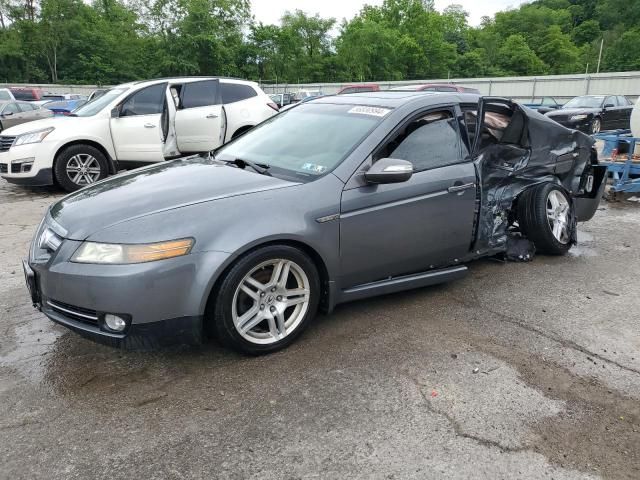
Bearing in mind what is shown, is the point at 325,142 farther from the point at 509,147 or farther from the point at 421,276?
the point at 509,147

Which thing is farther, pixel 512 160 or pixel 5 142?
pixel 5 142

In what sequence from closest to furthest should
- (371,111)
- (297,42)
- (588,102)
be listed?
(371,111) → (588,102) → (297,42)

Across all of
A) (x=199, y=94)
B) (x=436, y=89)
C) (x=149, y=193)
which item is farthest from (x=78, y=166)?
(x=436, y=89)

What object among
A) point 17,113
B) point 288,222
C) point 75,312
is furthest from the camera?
point 17,113

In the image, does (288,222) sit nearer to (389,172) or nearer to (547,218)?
(389,172)

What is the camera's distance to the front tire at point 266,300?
297cm

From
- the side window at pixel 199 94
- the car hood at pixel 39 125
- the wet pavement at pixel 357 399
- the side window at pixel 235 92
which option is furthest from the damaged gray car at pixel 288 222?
the side window at pixel 235 92

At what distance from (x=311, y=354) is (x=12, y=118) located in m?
16.9

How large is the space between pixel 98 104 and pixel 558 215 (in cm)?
731

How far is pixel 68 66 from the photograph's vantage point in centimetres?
5659

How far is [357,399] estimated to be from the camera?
2785mm

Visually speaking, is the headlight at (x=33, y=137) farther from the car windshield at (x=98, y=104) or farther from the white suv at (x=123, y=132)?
the car windshield at (x=98, y=104)

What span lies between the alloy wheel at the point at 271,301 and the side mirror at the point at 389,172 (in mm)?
783

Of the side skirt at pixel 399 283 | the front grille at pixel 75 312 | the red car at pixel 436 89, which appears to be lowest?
the side skirt at pixel 399 283
